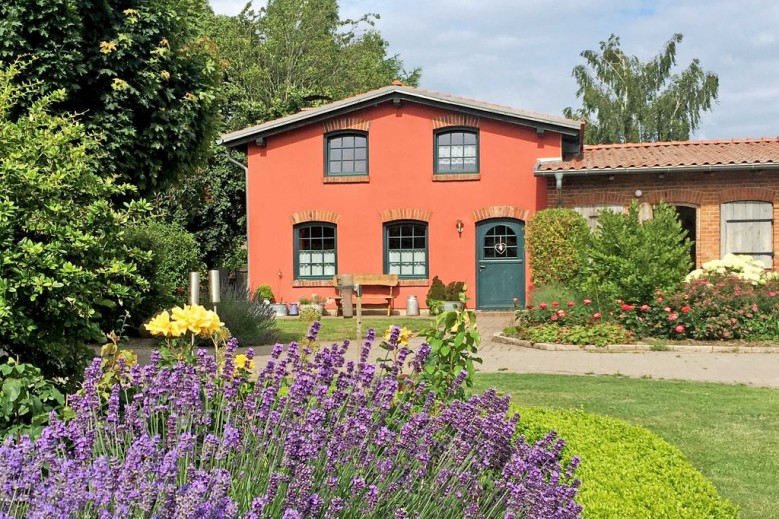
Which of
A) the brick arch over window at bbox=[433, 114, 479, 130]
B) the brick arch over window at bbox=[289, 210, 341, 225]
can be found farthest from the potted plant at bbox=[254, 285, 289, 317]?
the brick arch over window at bbox=[433, 114, 479, 130]

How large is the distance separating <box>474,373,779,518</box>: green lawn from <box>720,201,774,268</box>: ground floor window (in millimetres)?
9457

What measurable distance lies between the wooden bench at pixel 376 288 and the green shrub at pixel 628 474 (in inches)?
528

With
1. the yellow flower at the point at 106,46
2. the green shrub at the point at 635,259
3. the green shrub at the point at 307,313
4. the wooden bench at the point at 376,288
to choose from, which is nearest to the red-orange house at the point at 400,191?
the wooden bench at the point at 376,288

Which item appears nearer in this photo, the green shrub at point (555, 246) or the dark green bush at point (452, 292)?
the green shrub at point (555, 246)

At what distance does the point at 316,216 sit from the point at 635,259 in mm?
8858

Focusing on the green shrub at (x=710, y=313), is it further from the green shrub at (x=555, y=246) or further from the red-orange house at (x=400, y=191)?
the red-orange house at (x=400, y=191)

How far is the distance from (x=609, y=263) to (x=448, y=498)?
10526mm

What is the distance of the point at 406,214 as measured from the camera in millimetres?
18328

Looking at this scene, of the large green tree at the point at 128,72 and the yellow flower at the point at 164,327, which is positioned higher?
the large green tree at the point at 128,72

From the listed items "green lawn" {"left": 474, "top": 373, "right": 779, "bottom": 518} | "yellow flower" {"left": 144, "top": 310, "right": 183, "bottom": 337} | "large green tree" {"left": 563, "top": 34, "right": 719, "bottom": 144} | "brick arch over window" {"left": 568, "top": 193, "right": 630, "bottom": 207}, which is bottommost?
"green lawn" {"left": 474, "top": 373, "right": 779, "bottom": 518}

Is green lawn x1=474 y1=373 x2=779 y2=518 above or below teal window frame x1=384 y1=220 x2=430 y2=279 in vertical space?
below

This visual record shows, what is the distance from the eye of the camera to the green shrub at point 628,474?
286 cm

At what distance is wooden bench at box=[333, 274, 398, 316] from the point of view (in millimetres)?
17984

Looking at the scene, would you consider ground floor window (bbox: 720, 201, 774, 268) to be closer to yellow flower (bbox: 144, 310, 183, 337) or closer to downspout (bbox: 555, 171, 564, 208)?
downspout (bbox: 555, 171, 564, 208)
